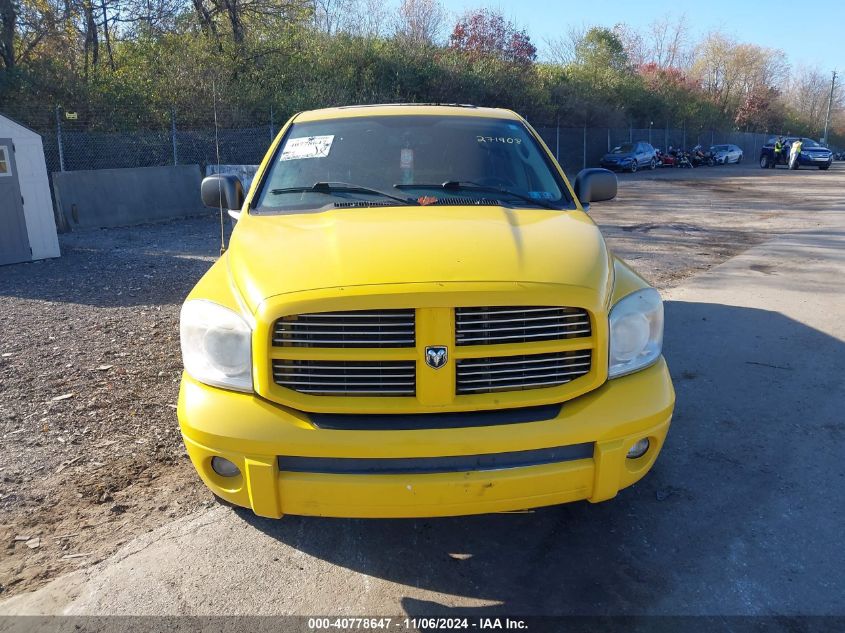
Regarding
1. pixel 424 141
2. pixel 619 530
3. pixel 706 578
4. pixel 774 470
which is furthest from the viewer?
pixel 424 141

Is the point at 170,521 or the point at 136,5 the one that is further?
the point at 136,5

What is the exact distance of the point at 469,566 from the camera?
117 inches

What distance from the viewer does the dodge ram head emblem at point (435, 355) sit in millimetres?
2582

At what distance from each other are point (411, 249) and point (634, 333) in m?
0.99

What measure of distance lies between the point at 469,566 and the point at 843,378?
3702mm

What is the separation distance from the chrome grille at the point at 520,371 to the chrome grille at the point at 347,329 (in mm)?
267

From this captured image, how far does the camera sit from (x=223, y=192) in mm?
4309

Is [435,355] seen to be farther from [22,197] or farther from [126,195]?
[126,195]

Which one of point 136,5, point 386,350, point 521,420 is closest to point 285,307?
point 386,350

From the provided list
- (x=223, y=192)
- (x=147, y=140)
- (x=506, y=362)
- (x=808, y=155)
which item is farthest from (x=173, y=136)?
(x=808, y=155)

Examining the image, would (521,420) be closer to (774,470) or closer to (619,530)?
(619,530)

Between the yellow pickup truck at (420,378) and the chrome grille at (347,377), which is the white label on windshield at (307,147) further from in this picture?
the chrome grille at (347,377)

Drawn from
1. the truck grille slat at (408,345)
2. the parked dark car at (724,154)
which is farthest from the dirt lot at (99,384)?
the parked dark car at (724,154)

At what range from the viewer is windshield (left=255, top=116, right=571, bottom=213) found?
3.81 meters
